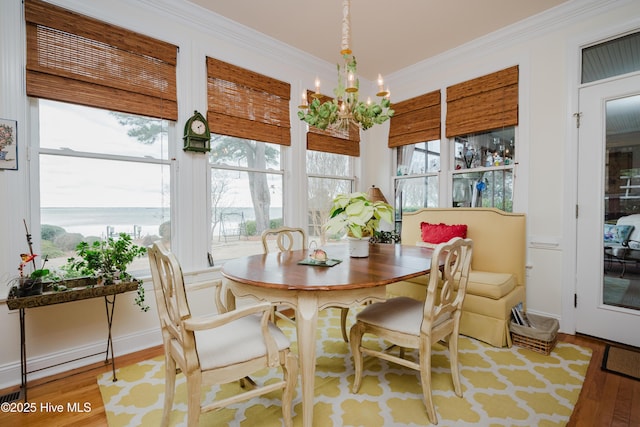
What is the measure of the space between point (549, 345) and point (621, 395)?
20.8 inches

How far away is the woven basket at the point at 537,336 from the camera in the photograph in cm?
239

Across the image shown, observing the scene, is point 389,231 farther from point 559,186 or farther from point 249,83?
point 249,83

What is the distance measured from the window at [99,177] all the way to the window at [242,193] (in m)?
0.46

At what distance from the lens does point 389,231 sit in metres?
4.32

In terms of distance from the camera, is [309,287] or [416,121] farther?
[416,121]

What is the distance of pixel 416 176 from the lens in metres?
4.08

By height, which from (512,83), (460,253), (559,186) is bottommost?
(460,253)

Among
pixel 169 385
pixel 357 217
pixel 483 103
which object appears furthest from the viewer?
pixel 483 103

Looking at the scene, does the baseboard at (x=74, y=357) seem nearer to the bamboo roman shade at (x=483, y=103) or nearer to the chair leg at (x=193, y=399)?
the chair leg at (x=193, y=399)

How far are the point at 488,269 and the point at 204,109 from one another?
318 cm

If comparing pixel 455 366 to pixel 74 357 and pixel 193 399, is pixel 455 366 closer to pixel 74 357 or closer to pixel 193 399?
pixel 193 399

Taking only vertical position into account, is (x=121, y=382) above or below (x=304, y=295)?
below

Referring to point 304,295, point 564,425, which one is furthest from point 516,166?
point 304,295

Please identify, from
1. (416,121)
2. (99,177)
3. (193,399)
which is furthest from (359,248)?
(416,121)
